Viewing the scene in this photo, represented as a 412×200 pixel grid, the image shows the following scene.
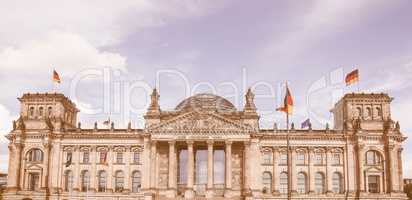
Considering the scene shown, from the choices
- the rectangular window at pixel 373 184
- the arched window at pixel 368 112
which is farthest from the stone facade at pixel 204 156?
the rectangular window at pixel 373 184

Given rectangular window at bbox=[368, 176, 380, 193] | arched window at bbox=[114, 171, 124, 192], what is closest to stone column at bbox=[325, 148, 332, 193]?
rectangular window at bbox=[368, 176, 380, 193]

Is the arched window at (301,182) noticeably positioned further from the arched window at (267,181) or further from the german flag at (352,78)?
the german flag at (352,78)

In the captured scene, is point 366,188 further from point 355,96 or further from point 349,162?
point 355,96

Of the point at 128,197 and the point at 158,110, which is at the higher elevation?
the point at 158,110

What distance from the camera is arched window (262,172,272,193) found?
8706 centimetres

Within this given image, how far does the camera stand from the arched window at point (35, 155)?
87938 mm

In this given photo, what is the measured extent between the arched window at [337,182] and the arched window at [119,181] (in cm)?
3566

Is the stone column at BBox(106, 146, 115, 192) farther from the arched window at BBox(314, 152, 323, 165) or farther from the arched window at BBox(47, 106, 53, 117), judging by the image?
the arched window at BBox(314, 152, 323, 165)

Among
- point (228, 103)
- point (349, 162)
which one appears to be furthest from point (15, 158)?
point (349, 162)

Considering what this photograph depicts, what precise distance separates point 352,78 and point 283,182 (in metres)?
20.7

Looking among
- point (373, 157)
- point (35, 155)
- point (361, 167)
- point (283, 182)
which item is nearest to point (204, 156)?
point (283, 182)

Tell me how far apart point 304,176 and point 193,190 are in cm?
1906

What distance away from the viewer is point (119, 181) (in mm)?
88125

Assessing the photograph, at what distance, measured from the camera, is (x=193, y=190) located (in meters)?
84.4
